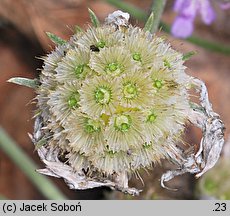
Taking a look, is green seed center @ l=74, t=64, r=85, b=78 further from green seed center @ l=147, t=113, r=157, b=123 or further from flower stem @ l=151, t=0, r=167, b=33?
flower stem @ l=151, t=0, r=167, b=33

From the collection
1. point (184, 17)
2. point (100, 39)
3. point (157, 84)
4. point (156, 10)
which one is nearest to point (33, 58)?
point (184, 17)

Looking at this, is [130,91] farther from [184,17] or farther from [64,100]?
[184,17]

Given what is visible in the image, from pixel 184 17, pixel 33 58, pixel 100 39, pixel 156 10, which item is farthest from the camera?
pixel 33 58

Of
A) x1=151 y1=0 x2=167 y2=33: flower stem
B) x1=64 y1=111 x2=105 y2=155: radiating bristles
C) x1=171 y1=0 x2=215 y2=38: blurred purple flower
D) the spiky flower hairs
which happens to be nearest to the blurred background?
x1=171 y1=0 x2=215 y2=38: blurred purple flower

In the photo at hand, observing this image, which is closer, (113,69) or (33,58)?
(113,69)

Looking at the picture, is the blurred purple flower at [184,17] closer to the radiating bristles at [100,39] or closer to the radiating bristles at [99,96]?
the radiating bristles at [100,39]

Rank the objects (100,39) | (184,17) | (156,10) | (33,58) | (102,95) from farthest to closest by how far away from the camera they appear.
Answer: (33,58) < (184,17) < (156,10) < (100,39) < (102,95)

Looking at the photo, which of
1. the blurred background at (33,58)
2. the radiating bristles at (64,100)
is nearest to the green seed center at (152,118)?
the radiating bristles at (64,100)

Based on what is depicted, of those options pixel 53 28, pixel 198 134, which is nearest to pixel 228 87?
pixel 198 134
